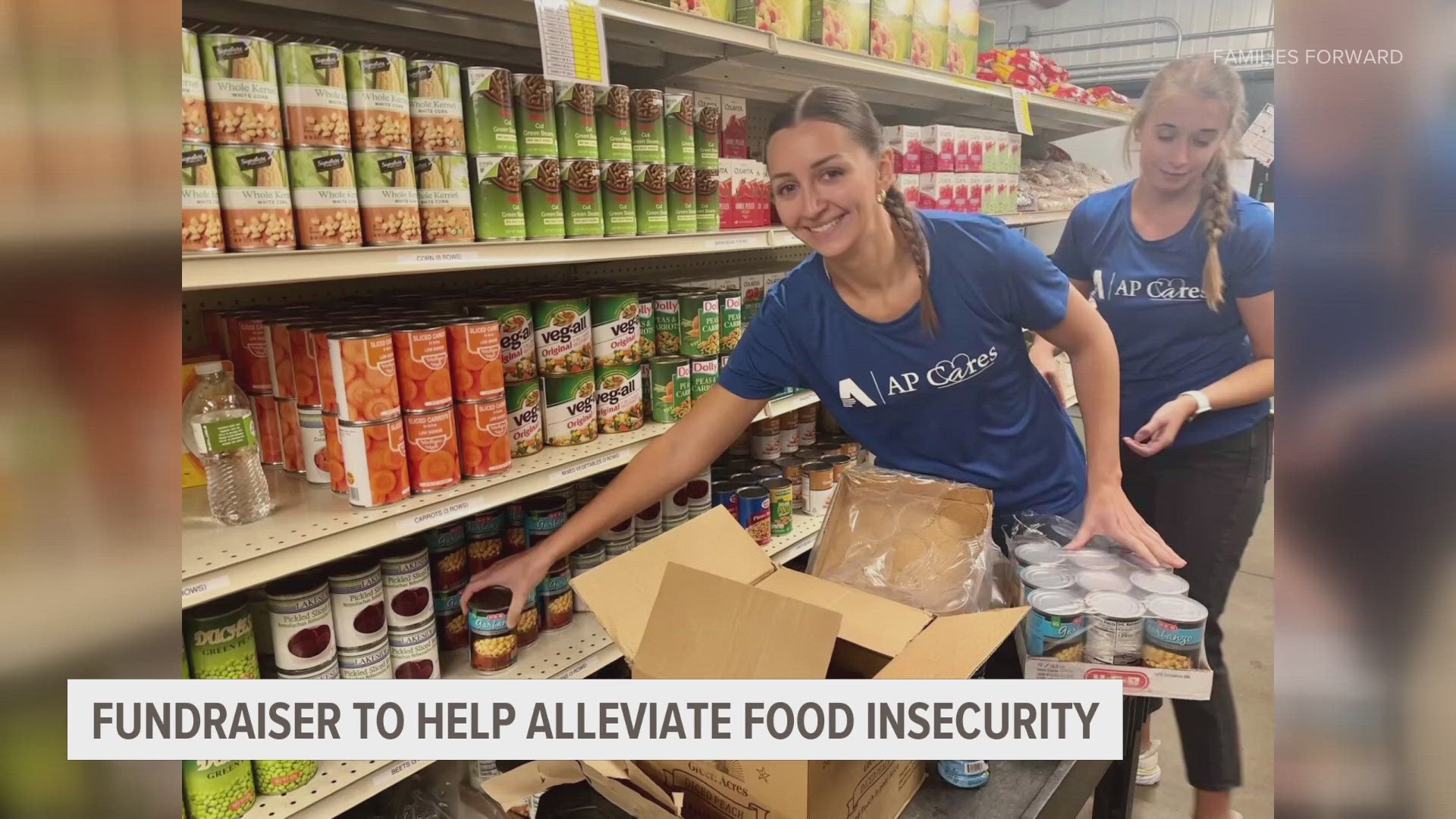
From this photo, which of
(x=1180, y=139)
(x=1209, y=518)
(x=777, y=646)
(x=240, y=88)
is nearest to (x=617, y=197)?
(x=240, y=88)

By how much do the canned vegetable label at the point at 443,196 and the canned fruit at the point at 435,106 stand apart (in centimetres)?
2

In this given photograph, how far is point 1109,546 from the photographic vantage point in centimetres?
114

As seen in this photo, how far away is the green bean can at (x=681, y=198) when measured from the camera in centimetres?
167

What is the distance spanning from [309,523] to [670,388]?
Result: 2.61ft

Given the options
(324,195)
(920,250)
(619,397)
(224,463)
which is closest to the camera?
(324,195)

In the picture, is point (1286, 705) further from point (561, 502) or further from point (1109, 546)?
point (561, 502)

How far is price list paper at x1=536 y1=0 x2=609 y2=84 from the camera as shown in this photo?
119 centimetres

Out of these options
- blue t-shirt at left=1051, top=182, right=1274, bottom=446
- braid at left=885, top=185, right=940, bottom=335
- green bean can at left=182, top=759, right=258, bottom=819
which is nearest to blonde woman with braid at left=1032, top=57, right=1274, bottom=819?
blue t-shirt at left=1051, top=182, right=1274, bottom=446

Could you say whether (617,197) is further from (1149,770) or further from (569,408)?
(1149,770)

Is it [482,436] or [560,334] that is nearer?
[482,436]

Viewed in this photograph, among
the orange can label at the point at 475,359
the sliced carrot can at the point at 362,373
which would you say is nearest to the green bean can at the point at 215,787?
the sliced carrot can at the point at 362,373

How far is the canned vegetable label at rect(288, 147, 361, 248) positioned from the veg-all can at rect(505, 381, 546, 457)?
417mm

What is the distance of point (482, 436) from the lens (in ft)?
4.48

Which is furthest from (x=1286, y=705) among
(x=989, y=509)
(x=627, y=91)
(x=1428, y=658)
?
(x=627, y=91)
